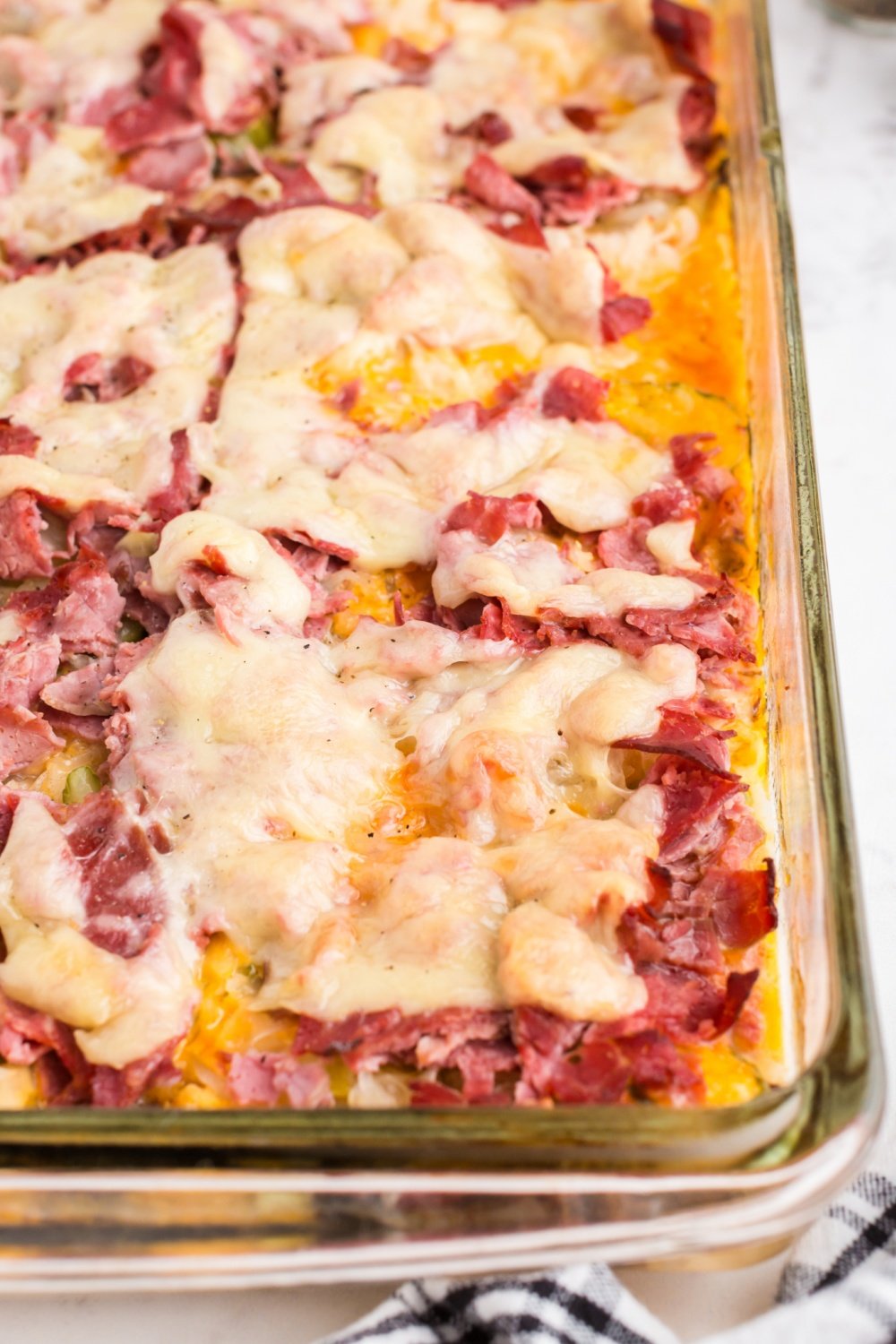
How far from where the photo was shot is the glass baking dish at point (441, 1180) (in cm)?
168

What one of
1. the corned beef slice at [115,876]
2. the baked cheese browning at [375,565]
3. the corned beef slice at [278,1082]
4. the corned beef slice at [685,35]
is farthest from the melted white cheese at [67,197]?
the corned beef slice at [278,1082]

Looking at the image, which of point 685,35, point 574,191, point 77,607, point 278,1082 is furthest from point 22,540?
point 685,35

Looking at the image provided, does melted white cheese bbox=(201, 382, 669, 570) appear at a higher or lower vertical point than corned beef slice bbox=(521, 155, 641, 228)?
lower

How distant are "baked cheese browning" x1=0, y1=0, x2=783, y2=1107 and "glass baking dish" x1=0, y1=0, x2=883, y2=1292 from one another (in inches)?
6.9

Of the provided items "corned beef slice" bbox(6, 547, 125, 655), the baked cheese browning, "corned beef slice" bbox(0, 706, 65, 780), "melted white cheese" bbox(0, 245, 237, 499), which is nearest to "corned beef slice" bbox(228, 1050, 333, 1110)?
the baked cheese browning

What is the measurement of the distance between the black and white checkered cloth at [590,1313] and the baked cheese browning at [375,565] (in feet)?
0.74

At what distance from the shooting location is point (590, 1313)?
178 cm

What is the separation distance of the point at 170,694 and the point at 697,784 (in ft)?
2.64

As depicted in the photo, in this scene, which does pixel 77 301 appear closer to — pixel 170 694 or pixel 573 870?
pixel 170 694

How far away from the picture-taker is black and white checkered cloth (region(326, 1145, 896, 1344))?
5.79ft

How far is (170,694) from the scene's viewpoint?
228 cm

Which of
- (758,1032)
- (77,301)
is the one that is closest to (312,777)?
(758,1032)

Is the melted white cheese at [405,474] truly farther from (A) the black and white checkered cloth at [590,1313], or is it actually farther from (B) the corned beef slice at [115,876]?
(A) the black and white checkered cloth at [590,1313]

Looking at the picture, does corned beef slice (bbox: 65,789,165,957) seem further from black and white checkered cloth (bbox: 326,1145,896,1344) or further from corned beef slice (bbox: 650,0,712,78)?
corned beef slice (bbox: 650,0,712,78)
